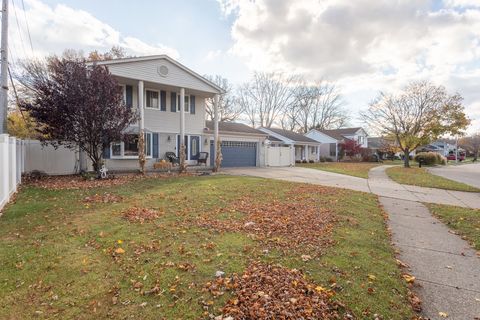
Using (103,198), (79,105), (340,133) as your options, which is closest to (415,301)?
(103,198)

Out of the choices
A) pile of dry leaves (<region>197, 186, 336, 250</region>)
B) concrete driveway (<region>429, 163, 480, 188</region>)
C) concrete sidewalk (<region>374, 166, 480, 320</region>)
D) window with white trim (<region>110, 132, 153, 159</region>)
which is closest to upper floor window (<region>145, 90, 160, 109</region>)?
window with white trim (<region>110, 132, 153, 159</region>)

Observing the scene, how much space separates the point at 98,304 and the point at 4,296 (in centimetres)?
115

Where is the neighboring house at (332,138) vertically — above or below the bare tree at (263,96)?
below

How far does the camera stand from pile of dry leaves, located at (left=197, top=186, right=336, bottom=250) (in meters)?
4.97

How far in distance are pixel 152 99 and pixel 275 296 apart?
16.6m

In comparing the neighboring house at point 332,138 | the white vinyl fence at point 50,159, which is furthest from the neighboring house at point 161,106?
the neighboring house at point 332,138

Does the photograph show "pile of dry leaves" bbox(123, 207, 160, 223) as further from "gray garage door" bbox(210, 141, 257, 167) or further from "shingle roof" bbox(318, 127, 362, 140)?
"shingle roof" bbox(318, 127, 362, 140)

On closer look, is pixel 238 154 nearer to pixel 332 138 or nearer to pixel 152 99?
pixel 152 99

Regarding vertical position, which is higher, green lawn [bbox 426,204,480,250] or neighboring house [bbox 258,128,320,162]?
neighboring house [bbox 258,128,320,162]

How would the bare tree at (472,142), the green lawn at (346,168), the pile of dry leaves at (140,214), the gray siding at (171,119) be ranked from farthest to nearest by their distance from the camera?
1. the bare tree at (472,142)
2. the green lawn at (346,168)
3. the gray siding at (171,119)
4. the pile of dry leaves at (140,214)

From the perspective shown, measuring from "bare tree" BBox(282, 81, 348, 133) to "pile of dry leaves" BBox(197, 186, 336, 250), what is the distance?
46360mm

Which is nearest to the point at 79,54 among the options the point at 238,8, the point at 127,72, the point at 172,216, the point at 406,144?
the point at 127,72

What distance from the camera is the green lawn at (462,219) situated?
588 cm

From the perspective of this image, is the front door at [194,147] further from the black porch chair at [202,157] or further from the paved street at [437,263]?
the paved street at [437,263]
